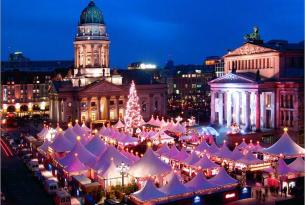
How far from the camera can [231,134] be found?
6400 cm

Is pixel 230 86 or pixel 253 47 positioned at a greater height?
pixel 253 47

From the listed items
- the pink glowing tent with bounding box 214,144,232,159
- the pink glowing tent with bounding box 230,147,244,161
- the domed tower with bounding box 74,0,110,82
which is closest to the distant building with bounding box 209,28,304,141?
the pink glowing tent with bounding box 214,144,232,159

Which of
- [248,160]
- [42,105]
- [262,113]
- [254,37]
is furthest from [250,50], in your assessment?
[42,105]

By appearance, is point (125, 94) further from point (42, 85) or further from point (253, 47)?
point (42, 85)

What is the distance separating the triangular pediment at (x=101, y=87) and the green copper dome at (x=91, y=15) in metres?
14.7

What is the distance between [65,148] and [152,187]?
22.2 meters

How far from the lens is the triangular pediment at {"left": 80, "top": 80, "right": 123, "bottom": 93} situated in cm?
9225

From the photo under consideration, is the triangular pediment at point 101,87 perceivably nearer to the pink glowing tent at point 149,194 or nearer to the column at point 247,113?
the column at point 247,113

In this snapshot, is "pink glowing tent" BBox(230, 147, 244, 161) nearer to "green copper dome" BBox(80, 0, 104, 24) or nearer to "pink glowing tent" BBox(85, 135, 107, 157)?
"pink glowing tent" BBox(85, 135, 107, 157)

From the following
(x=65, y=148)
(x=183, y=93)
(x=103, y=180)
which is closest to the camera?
(x=103, y=180)

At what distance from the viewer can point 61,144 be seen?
53500 mm

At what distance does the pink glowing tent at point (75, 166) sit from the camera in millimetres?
42362

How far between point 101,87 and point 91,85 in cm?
227

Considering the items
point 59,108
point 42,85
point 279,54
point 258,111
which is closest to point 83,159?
point 258,111
